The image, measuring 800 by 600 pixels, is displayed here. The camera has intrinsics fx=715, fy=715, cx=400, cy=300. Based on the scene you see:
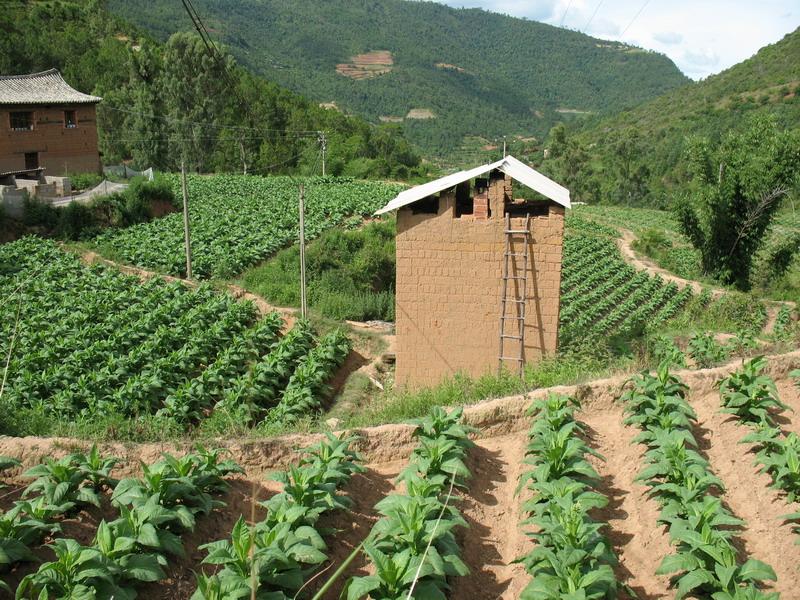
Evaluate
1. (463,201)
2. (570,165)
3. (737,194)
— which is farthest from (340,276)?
(570,165)

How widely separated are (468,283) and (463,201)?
1744mm

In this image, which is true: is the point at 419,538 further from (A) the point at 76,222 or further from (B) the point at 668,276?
(B) the point at 668,276

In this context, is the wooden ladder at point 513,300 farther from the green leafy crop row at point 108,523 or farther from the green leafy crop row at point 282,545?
the green leafy crop row at point 108,523

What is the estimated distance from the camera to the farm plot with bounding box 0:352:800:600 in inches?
191

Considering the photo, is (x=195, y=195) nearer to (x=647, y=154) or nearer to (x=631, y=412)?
(x=631, y=412)

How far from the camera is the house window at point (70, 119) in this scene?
129ft

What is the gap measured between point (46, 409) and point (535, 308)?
8517 mm

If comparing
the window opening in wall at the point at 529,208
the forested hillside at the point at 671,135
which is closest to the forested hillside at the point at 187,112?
the forested hillside at the point at 671,135

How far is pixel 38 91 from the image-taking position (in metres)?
38.6

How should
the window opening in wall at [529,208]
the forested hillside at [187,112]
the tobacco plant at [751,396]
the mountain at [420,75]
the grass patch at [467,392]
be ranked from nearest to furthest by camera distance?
the tobacco plant at [751,396]
the grass patch at [467,392]
the window opening in wall at [529,208]
the forested hillside at [187,112]
the mountain at [420,75]

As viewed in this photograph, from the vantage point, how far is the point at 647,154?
76.8 metres

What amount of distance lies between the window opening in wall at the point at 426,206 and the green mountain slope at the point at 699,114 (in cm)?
5231

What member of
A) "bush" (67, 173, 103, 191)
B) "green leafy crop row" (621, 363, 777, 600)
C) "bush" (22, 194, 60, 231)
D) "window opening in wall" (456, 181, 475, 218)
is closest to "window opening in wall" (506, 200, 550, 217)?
"window opening in wall" (456, 181, 475, 218)

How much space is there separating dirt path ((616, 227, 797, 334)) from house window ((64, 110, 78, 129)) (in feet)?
100
